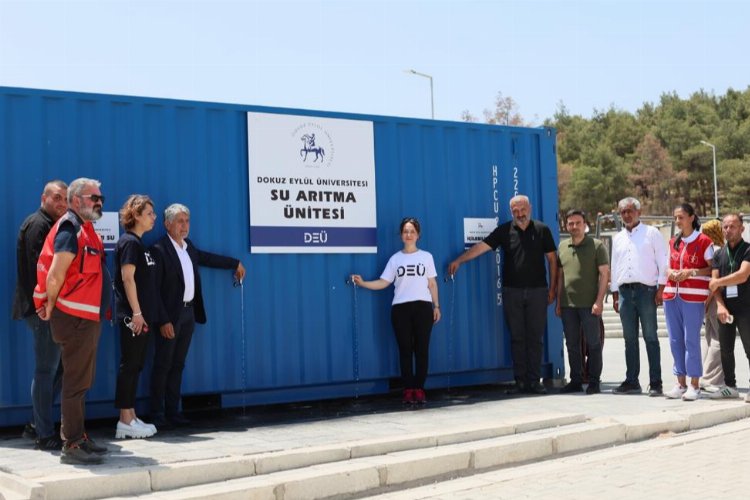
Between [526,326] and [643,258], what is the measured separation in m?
1.44

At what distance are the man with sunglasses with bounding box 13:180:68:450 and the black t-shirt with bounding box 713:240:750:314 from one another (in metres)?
6.31

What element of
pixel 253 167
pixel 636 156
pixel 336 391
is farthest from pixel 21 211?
pixel 636 156

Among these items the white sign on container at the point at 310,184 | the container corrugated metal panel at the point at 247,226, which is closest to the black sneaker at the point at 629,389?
the container corrugated metal panel at the point at 247,226

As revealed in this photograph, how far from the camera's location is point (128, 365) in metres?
7.27

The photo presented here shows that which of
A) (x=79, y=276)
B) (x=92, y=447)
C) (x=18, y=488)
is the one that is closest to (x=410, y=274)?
(x=79, y=276)

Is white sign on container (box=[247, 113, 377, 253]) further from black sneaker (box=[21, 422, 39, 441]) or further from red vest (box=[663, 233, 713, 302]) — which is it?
red vest (box=[663, 233, 713, 302])

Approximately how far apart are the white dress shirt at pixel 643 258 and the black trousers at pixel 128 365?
16.5 feet

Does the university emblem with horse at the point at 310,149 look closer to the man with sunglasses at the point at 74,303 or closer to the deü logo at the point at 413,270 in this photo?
the deü logo at the point at 413,270

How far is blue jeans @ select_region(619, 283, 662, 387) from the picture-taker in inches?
375

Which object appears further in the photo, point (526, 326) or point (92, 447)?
point (526, 326)

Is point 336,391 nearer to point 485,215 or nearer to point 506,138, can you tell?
point 485,215

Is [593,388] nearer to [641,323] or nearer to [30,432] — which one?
[641,323]

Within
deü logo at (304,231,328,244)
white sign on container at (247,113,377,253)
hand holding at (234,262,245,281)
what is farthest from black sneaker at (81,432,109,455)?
deü logo at (304,231,328,244)

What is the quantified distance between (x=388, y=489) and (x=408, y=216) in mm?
4008
